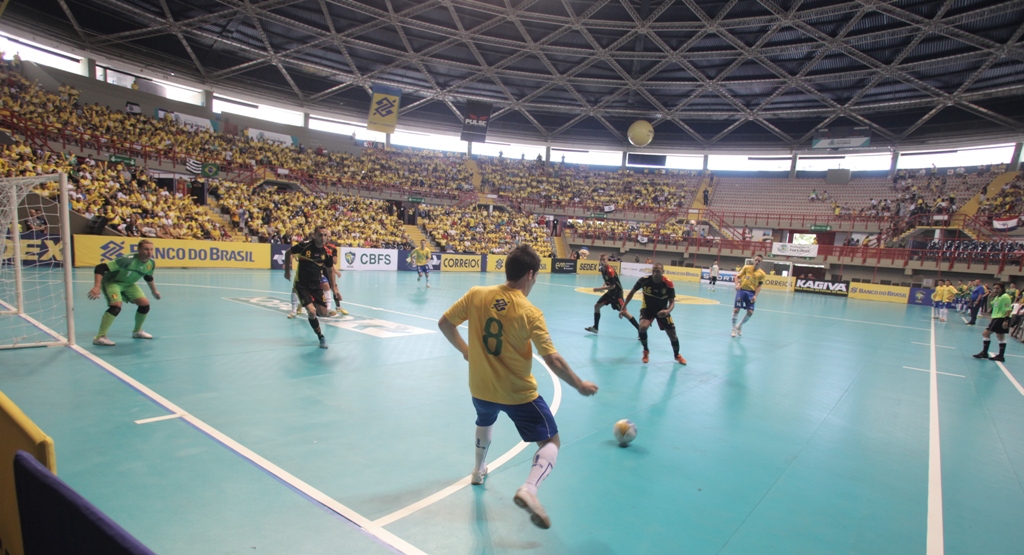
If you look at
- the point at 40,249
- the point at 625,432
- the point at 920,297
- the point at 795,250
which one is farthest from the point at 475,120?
the point at 625,432

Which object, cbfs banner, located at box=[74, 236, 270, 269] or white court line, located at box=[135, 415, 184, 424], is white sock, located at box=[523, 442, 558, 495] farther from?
cbfs banner, located at box=[74, 236, 270, 269]

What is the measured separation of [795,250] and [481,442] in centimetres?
3994

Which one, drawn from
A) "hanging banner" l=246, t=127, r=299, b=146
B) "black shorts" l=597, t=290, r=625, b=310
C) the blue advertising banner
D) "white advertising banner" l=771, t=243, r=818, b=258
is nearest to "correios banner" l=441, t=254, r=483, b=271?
"hanging banner" l=246, t=127, r=299, b=146

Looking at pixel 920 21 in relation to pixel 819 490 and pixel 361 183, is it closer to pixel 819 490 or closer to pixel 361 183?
pixel 819 490

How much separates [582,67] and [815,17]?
1681 centimetres

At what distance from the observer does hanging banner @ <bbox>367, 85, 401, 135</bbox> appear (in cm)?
3147

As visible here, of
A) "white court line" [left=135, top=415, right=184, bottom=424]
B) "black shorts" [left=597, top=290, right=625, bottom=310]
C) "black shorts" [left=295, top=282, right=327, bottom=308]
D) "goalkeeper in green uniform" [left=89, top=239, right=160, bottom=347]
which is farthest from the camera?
"black shorts" [left=597, top=290, right=625, bottom=310]

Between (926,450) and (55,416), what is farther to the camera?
(926,450)

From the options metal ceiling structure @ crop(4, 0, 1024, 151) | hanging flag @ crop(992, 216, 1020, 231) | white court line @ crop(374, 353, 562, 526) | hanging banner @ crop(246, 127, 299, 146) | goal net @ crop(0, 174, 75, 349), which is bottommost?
white court line @ crop(374, 353, 562, 526)

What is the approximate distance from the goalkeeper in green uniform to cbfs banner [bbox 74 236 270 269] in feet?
34.1

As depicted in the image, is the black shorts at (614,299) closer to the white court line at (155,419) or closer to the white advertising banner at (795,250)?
the white court line at (155,419)

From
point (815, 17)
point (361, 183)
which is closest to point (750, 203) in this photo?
point (815, 17)

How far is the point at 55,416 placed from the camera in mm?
4891

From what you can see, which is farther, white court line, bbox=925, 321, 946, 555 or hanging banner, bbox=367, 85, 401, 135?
hanging banner, bbox=367, 85, 401, 135
